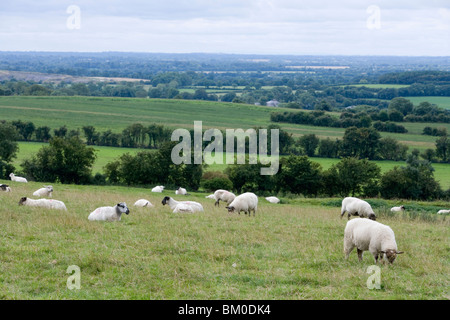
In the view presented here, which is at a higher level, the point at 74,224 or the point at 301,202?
the point at 74,224

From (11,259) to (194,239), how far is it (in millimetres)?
5473

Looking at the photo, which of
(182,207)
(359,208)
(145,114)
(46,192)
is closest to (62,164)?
(46,192)

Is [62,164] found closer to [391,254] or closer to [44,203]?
[44,203]

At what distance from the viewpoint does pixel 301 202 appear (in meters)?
49.9

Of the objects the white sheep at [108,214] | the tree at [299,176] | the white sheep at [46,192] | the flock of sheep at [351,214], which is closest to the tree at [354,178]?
the tree at [299,176]

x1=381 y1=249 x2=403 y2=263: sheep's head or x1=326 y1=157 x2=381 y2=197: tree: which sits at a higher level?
x1=381 y1=249 x2=403 y2=263: sheep's head

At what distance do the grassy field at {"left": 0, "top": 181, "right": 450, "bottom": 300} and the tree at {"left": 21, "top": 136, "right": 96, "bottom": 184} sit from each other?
38994mm

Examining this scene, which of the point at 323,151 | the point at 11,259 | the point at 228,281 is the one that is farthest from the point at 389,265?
the point at 323,151

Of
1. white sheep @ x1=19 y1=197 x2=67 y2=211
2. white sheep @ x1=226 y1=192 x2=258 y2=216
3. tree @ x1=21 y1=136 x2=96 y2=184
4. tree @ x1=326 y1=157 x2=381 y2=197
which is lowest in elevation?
tree @ x1=326 y1=157 x2=381 y2=197

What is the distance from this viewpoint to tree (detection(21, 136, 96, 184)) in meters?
57.0

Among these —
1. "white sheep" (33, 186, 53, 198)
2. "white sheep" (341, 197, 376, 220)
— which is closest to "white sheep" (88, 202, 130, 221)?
"white sheep" (33, 186, 53, 198)

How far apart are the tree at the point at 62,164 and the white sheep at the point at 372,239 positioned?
1864 inches

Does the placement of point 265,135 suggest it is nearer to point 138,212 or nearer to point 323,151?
point 323,151

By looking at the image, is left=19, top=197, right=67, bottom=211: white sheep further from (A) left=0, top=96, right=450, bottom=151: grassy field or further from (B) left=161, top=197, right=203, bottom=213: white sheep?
(A) left=0, top=96, right=450, bottom=151: grassy field
